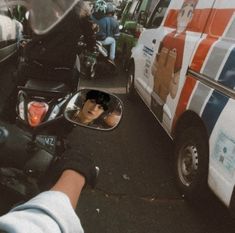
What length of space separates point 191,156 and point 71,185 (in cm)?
260

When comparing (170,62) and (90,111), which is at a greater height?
(90,111)

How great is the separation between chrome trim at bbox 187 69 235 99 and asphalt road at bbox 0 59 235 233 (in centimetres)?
108

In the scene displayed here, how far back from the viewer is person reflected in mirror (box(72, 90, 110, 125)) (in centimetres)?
177

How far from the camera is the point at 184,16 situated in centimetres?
471

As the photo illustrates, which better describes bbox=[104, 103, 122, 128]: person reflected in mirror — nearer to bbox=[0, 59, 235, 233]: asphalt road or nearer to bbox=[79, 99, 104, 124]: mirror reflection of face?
bbox=[79, 99, 104, 124]: mirror reflection of face

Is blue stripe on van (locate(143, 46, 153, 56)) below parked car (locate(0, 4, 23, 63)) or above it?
below

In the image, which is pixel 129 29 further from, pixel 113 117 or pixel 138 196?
pixel 113 117

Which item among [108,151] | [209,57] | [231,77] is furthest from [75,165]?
[108,151]

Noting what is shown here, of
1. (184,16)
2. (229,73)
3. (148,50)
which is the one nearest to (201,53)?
(229,73)

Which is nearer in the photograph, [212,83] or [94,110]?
[94,110]

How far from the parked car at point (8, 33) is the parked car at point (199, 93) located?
1636mm

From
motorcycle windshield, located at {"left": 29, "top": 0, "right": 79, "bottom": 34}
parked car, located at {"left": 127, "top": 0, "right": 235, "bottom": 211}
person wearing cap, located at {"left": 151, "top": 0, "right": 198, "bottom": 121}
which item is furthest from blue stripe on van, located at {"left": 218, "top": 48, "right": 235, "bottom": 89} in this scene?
motorcycle windshield, located at {"left": 29, "top": 0, "right": 79, "bottom": 34}

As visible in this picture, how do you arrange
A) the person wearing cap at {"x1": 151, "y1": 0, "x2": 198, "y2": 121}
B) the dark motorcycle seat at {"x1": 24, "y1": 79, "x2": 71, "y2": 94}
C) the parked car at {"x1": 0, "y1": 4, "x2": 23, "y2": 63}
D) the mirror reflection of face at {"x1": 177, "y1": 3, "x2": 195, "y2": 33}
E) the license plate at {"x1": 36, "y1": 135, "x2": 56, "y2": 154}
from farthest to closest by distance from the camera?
1. the mirror reflection of face at {"x1": 177, "y1": 3, "x2": 195, "y2": 33}
2. the person wearing cap at {"x1": 151, "y1": 0, "x2": 198, "y2": 121}
3. the dark motorcycle seat at {"x1": 24, "y1": 79, "x2": 71, "y2": 94}
4. the license plate at {"x1": 36, "y1": 135, "x2": 56, "y2": 154}
5. the parked car at {"x1": 0, "y1": 4, "x2": 23, "y2": 63}

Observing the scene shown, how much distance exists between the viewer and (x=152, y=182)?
4.27 metres
